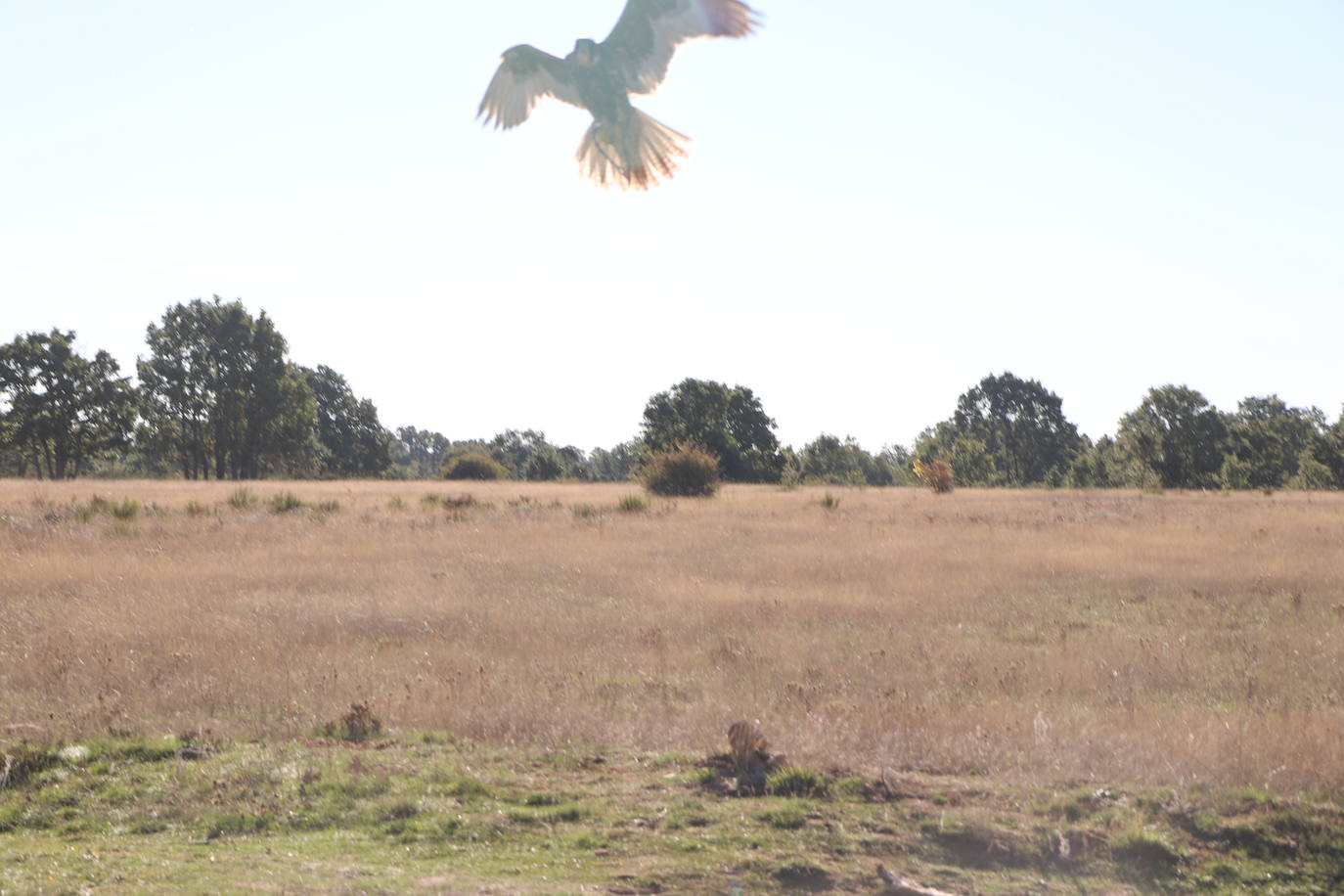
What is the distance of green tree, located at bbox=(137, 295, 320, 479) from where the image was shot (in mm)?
69250

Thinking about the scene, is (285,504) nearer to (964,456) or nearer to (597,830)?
(597,830)

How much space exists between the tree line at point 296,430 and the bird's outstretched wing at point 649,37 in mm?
47095

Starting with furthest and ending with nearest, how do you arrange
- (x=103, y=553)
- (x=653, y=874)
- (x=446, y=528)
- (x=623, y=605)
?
(x=446, y=528) < (x=103, y=553) < (x=623, y=605) < (x=653, y=874)

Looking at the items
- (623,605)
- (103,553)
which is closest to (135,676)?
(623,605)

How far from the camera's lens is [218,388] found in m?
69.4

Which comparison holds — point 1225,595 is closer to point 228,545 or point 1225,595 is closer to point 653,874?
point 653,874

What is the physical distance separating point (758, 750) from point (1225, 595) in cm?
1142

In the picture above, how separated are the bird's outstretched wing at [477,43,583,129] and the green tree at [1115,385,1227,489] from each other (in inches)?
Answer: 3029

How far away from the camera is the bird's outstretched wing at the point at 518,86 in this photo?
23.0 ft

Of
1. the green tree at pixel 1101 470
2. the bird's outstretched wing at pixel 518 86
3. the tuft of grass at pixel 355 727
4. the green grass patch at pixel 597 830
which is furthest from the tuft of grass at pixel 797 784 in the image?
the green tree at pixel 1101 470

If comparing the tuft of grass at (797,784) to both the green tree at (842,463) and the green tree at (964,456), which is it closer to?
the green tree at (964,456)

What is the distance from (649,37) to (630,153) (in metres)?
0.67

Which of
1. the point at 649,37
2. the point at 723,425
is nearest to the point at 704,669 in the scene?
the point at 649,37

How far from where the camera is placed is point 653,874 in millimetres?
5055
